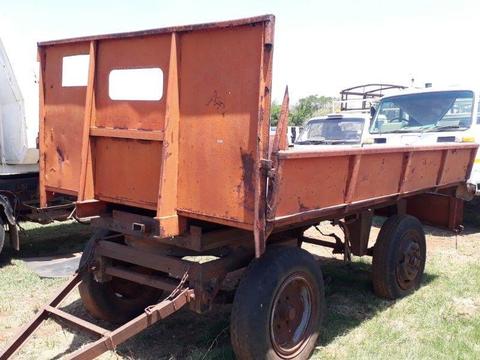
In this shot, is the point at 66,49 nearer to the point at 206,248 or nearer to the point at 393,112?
the point at 206,248

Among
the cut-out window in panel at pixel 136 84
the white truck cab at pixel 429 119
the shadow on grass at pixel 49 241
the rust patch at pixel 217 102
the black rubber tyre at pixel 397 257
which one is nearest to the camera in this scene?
the rust patch at pixel 217 102

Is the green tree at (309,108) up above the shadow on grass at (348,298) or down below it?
above

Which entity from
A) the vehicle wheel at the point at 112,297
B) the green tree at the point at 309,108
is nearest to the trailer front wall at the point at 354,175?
the vehicle wheel at the point at 112,297

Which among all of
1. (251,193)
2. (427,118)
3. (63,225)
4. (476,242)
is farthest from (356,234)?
(63,225)

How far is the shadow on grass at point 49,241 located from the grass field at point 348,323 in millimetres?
619

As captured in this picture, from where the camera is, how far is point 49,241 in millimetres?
7824

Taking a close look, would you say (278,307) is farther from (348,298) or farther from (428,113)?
(428,113)

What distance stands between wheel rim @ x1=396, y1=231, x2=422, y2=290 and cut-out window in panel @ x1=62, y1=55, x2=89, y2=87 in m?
3.26

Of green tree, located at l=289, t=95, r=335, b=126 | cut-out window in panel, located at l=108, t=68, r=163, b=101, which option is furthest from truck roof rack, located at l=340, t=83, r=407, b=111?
cut-out window in panel, located at l=108, t=68, r=163, b=101

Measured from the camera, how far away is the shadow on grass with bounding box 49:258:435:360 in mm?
3980

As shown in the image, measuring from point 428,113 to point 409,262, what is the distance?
13.3 ft

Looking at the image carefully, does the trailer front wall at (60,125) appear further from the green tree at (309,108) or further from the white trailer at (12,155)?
the green tree at (309,108)

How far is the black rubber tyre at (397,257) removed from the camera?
4.98 m

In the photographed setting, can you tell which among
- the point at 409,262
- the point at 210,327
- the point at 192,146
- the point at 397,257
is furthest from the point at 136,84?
the point at 409,262
